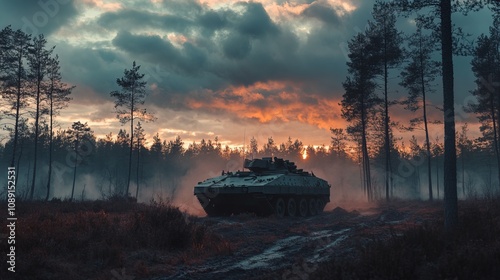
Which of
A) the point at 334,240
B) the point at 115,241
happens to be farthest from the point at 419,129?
the point at 115,241

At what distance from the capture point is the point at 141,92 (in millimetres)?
39094

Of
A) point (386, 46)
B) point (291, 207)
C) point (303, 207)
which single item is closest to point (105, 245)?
point (291, 207)

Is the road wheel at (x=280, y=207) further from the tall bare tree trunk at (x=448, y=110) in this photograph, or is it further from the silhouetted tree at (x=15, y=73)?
the silhouetted tree at (x=15, y=73)

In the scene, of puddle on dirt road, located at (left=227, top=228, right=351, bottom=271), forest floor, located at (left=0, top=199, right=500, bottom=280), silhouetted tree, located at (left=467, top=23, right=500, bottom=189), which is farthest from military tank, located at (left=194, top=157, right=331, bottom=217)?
silhouetted tree, located at (left=467, top=23, right=500, bottom=189)

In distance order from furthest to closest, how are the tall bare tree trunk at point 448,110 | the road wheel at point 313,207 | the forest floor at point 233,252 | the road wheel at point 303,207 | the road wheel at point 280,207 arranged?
the road wheel at point 313,207
the road wheel at point 303,207
the road wheel at point 280,207
the tall bare tree trunk at point 448,110
the forest floor at point 233,252

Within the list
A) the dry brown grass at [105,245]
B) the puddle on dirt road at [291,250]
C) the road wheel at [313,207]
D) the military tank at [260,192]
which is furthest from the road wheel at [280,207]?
the dry brown grass at [105,245]

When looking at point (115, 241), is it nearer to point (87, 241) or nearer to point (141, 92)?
point (87, 241)

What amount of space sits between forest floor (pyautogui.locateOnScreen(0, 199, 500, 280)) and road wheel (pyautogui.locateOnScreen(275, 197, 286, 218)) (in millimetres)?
6530

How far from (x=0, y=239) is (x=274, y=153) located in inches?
4718

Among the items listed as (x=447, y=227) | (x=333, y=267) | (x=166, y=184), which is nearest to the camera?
(x=333, y=267)

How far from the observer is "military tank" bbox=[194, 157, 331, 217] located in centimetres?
1867

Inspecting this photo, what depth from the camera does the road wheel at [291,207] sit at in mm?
20953

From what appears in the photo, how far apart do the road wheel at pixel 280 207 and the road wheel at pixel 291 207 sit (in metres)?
0.43

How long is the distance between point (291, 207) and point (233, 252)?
11.6 metres
